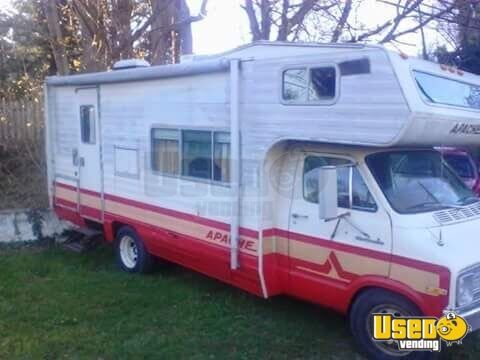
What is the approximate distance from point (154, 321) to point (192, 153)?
1.87 m

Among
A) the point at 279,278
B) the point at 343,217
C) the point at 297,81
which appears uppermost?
the point at 297,81

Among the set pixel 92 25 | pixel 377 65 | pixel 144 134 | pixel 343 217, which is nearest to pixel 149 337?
pixel 343 217

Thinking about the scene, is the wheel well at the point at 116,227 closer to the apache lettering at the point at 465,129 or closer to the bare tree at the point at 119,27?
the apache lettering at the point at 465,129

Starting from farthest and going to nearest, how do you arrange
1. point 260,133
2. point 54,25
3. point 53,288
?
point 54,25 < point 53,288 < point 260,133

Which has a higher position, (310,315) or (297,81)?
(297,81)

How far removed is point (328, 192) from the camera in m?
4.32

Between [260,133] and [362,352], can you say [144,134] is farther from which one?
[362,352]

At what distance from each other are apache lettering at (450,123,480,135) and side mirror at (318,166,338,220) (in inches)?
41.8

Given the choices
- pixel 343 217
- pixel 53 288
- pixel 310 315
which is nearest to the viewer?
pixel 343 217

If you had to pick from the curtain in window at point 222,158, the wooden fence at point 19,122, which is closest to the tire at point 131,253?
the curtain in window at point 222,158

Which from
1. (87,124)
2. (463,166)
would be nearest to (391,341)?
(87,124)

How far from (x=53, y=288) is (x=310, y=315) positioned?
3.18 meters

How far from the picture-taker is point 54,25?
11.2 metres

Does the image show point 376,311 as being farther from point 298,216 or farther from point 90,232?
point 90,232
